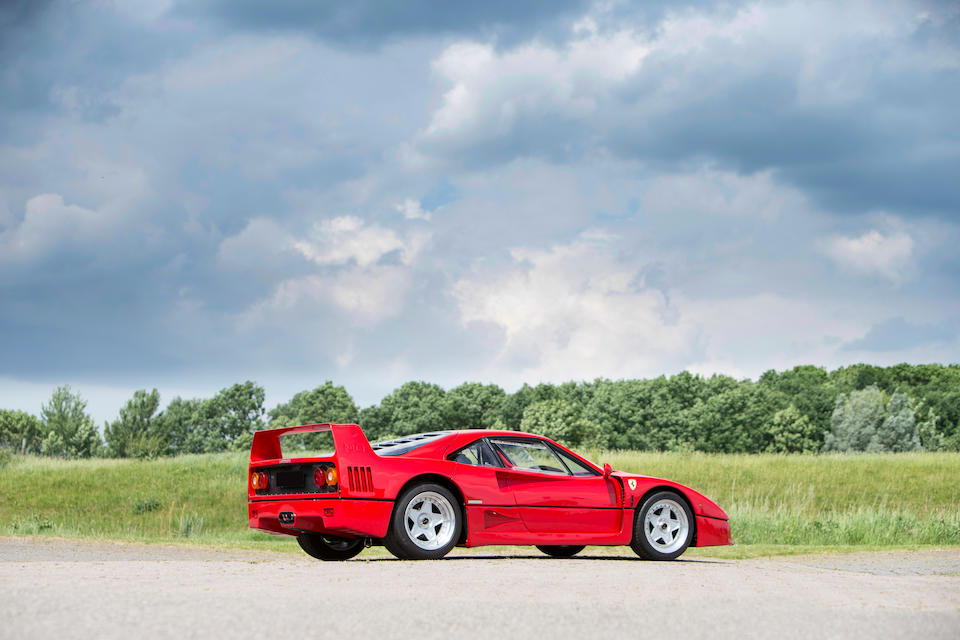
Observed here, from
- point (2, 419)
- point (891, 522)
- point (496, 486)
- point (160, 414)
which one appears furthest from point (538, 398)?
point (496, 486)

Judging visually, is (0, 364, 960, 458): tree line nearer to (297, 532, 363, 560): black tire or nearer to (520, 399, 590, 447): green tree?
(520, 399, 590, 447): green tree

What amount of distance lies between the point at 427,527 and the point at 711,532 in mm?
3666

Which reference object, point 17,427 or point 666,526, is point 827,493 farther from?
point 17,427

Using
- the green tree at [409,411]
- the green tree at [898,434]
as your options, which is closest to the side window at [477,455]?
the green tree at [898,434]

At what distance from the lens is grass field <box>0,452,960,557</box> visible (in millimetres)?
23531

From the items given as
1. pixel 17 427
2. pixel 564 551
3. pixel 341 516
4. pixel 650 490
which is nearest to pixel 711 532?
pixel 650 490

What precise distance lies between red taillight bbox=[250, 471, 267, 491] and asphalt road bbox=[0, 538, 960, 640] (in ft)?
4.65

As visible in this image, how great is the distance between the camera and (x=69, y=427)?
102500 mm

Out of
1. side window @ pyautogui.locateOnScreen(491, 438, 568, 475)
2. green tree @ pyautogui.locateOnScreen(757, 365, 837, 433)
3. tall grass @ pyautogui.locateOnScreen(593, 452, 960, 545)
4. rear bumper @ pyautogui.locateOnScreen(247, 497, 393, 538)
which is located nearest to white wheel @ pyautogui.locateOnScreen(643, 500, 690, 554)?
side window @ pyautogui.locateOnScreen(491, 438, 568, 475)

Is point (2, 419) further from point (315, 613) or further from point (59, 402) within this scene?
point (315, 613)

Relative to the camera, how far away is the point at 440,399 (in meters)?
98.6

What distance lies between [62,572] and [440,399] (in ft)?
295

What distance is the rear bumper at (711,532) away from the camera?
12.0 meters

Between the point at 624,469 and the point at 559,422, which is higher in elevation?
the point at 559,422
